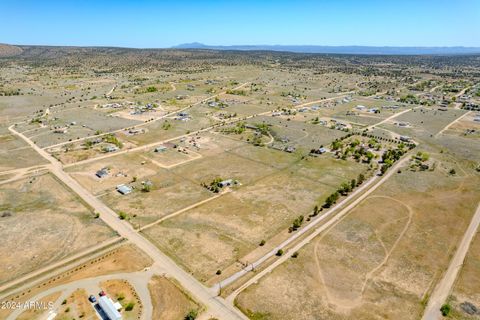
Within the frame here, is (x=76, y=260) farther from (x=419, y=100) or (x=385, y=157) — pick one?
(x=419, y=100)

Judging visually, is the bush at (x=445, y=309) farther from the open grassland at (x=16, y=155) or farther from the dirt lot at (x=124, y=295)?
the open grassland at (x=16, y=155)

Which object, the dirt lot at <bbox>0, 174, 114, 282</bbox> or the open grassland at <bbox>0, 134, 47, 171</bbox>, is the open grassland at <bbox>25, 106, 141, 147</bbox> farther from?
the dirt lot at <bbox>0, 174, 114, 282</bbox>

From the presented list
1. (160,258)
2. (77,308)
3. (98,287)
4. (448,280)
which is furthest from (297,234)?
(77,308)

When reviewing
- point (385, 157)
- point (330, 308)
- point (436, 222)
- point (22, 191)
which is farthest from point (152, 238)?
point (385, 157)

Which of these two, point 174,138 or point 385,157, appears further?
point 174,138

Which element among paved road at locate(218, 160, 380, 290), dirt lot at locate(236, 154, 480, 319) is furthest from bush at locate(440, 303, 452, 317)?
paved road at locate(218, 160, 380, 290)
